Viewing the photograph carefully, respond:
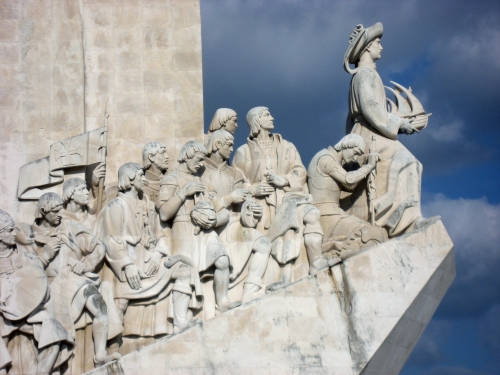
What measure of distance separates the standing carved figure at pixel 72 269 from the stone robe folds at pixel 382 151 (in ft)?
10.6

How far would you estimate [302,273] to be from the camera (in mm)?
13477

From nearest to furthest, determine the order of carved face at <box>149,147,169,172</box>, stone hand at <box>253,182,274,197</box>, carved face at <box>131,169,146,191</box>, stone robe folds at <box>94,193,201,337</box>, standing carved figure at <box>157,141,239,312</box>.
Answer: stone robe folds at <box>94,193,201,337</box> < standing carved figure at <box>157,141,239,312</box> < carved face at <box>131,169,146,191</box> < carved face at <box>149,147,169,172</box> < stone hand at <box>253,182,274,197</box>

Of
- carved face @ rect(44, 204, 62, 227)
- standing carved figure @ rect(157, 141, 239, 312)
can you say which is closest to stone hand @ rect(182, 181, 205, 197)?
standing carved figure @ rect(157, 141, 239, 312)

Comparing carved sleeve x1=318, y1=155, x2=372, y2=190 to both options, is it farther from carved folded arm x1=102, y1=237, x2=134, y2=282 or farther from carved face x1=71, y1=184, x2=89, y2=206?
carved face x1=71, y1=184, x2=89, y2=206

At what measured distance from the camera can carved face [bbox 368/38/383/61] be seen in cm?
1492

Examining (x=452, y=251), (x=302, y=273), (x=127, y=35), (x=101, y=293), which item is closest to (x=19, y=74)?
(x=127, y=35)

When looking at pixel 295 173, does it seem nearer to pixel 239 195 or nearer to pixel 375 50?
pixel 239 195

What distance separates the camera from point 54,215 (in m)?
12.9

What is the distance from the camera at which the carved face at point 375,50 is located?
14.9 metres

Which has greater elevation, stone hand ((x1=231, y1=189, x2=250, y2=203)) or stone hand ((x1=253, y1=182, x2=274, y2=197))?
stone hand ((x1=253, y1=182, x2=274, y2=197))

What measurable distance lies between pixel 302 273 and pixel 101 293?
85.8 inches

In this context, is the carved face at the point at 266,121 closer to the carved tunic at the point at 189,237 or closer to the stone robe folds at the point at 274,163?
the stone robe folds at the point at 274,163

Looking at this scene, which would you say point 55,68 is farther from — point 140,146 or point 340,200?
point 340,200

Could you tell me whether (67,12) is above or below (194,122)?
above
